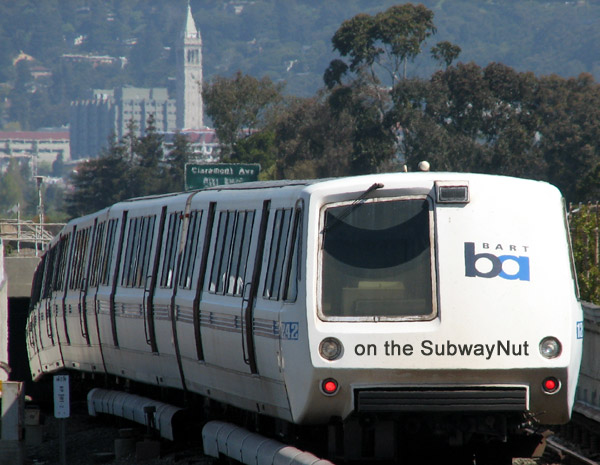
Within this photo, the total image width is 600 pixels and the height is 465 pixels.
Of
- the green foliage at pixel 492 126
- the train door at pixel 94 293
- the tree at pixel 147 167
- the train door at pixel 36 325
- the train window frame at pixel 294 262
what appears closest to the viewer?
the train window frame at pixel 294 262

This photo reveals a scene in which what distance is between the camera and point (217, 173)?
35906 mm

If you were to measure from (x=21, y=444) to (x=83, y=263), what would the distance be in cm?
546

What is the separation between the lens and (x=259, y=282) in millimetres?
11969

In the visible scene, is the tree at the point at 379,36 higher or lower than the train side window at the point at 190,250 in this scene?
higher

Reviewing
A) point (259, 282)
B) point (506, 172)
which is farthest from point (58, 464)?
point (506, 172)

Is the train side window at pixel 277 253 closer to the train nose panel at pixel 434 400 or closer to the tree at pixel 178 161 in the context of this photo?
the train nose panel at pixel 434 400

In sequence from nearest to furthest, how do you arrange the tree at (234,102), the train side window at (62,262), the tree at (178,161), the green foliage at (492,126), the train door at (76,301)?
the train door at (76,301), the train side window at (62,262), the green foliage at (492,126), the tree at (234,102), the tree at (178,161)

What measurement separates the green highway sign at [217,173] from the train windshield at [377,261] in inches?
974

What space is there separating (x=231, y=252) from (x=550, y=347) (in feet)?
12.7

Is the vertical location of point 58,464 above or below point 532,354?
below

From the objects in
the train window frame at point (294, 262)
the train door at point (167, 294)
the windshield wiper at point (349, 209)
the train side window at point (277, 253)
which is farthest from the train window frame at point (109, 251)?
the windshield wiper at point (349, 209)

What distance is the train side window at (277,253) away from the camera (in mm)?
11312

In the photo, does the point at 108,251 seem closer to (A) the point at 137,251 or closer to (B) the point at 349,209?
(A) the point at 137,251

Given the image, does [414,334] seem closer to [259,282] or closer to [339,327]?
[339,327]
